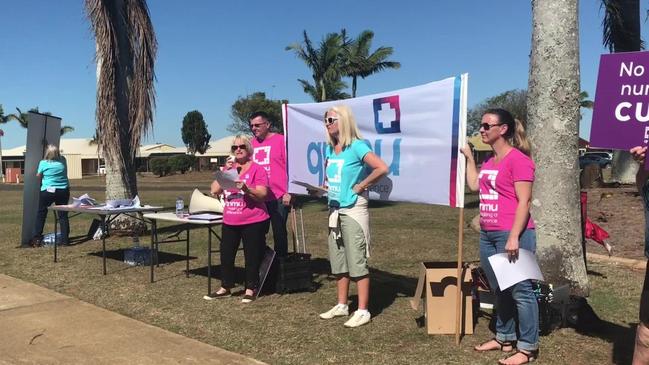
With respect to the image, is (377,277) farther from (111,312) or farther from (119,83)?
(119,83)

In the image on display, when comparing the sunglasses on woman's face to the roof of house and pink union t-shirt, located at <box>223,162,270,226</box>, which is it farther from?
the roof of house

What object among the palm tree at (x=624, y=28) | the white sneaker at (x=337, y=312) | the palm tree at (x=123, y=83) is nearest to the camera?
the white sneaker at (x=337, y=312)

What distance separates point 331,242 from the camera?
5.15 meters

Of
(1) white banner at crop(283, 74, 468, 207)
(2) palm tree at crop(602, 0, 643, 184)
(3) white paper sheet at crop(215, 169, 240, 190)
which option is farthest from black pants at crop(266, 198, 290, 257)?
(2) palm tree at crop(602, 0, 643, 184)

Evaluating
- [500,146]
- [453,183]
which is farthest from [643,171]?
[453,183]

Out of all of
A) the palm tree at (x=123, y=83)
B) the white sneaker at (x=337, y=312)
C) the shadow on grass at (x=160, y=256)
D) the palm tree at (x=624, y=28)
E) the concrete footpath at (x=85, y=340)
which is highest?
the palm tree at (x=624, y=28)

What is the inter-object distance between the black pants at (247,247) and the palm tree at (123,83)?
17.9ft

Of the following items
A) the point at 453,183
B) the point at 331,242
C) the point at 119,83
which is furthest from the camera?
the point at 119,83

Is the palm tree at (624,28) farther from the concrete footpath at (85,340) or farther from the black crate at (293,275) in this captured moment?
the concrete footpath at (85,340)

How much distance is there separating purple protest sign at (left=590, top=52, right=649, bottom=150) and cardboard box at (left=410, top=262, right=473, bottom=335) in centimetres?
169

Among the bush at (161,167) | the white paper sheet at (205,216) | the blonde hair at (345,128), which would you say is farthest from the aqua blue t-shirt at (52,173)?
the bush at (161,167)

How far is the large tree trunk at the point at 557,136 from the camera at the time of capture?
5348 millimetres

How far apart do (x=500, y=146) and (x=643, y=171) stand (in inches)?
43.6

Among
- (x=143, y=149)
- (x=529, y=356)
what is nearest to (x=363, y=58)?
(x=529, y=356)
